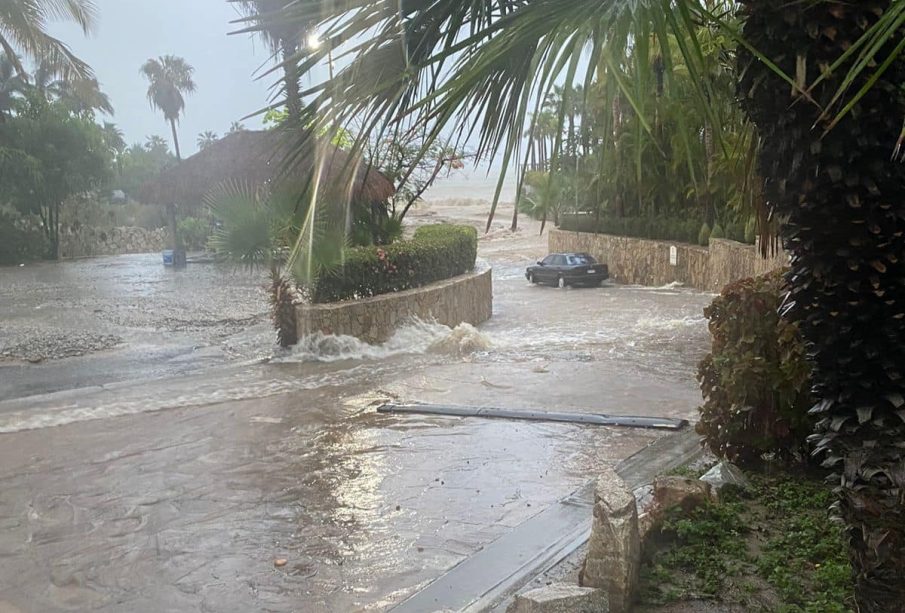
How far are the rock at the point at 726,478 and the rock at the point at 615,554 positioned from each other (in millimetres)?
1248

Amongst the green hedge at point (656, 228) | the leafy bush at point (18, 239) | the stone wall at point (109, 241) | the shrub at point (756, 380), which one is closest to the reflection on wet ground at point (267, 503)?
the shrub at point (756, 380)

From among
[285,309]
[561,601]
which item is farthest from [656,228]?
[561,601]

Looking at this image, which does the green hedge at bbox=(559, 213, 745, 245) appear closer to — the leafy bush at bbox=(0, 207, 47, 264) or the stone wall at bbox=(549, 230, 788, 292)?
the stone wall at bbox=(549, 230, 788, 292)

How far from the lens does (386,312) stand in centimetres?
1384

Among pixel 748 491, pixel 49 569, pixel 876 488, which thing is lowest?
pixel 49 569

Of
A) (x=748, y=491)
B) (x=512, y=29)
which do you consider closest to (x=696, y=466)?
(x=748, y=491)

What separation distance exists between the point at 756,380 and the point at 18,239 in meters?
40.2

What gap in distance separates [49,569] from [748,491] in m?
4.36

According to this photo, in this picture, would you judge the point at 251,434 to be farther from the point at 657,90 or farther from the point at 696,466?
the point at 657,90

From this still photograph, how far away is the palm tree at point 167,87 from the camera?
6744 centimetres

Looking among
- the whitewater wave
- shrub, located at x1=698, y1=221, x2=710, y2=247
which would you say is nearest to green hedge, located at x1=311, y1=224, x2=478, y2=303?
the whitewater wave

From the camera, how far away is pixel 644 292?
24016 mm

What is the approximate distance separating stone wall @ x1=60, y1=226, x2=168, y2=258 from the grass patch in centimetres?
4325

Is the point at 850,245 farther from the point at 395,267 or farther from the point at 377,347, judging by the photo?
the point at 395,267
